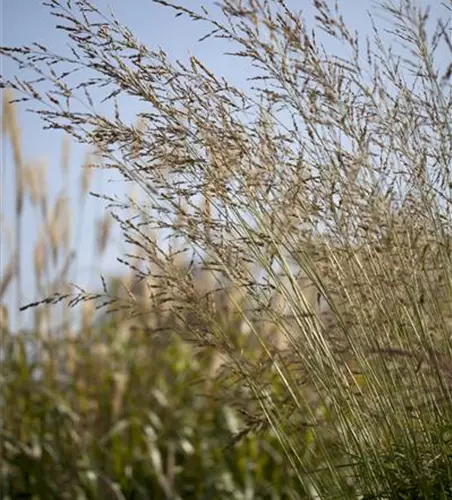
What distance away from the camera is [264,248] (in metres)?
2.36

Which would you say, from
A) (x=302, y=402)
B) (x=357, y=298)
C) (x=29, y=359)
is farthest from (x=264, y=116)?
(x=29, y=359)

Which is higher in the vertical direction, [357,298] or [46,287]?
[46,287]

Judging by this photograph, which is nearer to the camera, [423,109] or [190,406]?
[423,109]

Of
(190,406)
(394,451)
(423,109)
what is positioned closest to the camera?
(394,451)

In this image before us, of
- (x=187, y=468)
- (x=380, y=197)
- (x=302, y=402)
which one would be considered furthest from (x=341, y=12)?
(x=187, y=468)

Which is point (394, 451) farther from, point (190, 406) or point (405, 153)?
point (190, 406)

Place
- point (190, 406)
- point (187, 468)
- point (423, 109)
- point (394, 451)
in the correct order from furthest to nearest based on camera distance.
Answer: point (190, 406)
point (187, 468)
point (423, 109)
point (394, 451)

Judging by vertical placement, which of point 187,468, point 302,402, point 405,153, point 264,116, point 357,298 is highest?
point 264,116

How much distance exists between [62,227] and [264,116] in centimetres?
268

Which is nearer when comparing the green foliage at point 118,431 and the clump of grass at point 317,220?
the clump of grass at point 317,220

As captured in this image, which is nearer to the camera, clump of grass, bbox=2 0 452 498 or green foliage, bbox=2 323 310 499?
clump of grass, bbox=2 0 452 498

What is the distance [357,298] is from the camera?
2275 millimetres

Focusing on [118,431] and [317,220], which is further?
[118,431]

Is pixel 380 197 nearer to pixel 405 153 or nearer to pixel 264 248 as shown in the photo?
pixel 405 153
